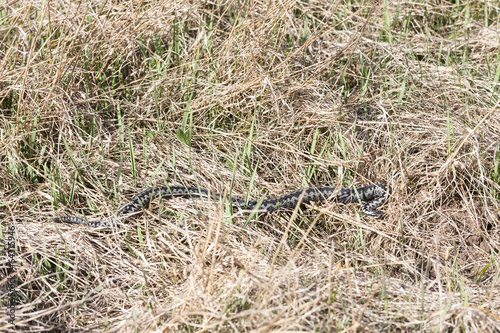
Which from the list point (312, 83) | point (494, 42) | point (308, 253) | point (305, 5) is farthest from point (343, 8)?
point (308, 253)

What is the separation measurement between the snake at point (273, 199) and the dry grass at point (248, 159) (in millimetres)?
137

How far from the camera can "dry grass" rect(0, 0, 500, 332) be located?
4363mm

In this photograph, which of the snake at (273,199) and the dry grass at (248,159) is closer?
the dry grass at (248,159)

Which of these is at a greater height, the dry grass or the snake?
the dry grass

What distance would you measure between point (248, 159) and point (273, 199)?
2.00 ft

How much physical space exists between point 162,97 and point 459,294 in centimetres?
427

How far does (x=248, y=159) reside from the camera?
6113mm

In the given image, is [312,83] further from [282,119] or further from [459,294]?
[459,294]

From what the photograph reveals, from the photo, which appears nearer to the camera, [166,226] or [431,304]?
[431,304]

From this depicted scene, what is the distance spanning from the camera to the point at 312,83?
6871 millimetres

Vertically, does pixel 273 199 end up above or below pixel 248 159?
below

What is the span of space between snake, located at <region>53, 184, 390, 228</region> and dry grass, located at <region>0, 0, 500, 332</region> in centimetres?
14

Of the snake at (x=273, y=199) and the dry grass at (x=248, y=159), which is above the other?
the dry grass at (x=248, y=159)

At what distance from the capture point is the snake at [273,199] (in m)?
5.36
